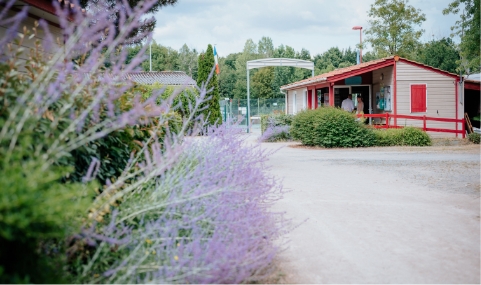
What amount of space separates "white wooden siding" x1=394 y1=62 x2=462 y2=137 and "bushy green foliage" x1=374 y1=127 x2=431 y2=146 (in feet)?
10.5

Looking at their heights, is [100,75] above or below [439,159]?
above

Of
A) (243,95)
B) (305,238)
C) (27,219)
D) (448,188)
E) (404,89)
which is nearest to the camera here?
(27,219)

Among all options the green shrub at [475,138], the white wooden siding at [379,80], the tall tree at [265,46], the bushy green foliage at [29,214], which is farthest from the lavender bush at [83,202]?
the tall tree at [265,46]

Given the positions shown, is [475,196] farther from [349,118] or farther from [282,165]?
[349,118]

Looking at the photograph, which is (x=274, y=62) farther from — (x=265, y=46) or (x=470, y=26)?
(x=265, y=46)

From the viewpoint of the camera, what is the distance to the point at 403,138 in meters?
19.0

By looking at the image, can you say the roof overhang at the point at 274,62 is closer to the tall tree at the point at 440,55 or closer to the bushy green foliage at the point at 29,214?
the tall tree at the point at 440,55

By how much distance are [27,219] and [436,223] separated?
18.4 ft

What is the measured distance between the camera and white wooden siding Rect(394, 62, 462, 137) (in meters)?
22.3

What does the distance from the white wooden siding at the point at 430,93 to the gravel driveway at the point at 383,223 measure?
10.2m

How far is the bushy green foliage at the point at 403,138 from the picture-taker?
1898 cm

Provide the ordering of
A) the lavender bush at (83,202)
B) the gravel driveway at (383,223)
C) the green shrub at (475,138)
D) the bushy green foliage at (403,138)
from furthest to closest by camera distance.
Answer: the green shrub at (475,138)
the bushy green foliage at (403,138)
the gravel driveway at (383,223)
the lavender bush at (83,202)

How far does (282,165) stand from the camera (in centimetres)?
1309

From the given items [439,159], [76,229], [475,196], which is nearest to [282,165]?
[439,159]
